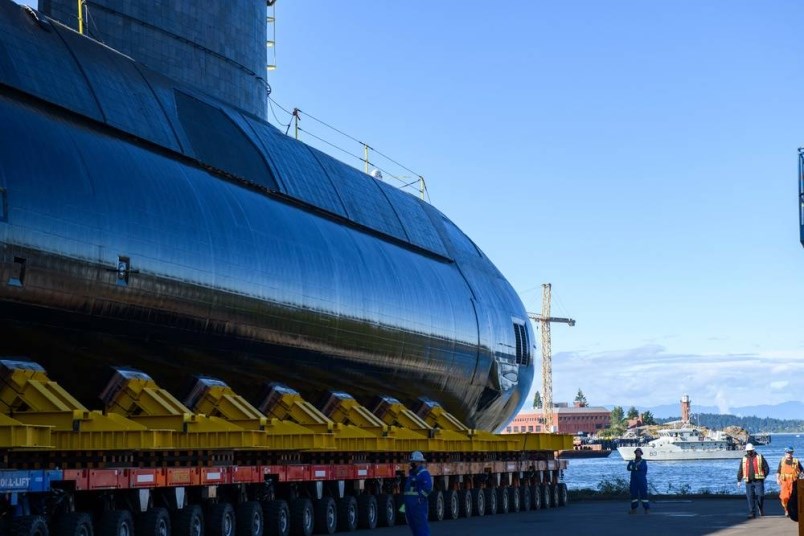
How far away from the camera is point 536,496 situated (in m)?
39.5

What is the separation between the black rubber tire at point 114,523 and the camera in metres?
19.1

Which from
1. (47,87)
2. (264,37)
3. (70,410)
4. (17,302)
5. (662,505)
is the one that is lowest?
(662,505)

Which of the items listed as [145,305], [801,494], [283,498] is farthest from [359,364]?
[801,494]

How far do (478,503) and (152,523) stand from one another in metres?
16.4

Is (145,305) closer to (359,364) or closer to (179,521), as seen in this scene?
(179,521)

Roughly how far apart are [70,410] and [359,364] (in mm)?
12855

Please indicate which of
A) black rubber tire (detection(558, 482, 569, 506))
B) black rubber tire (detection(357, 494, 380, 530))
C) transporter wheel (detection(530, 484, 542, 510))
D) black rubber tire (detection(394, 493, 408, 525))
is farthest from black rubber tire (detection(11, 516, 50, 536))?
black rubber tire (detection(558, 482, 569, 506))

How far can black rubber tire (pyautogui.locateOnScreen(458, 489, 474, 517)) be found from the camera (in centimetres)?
3403

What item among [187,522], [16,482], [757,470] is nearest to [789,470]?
[757,470]

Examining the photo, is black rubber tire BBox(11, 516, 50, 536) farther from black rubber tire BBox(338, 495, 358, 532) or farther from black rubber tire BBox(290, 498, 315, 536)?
black rubber tire BBox(338, 495, 358, 532)

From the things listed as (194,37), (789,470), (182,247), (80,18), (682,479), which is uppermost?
(194,37)

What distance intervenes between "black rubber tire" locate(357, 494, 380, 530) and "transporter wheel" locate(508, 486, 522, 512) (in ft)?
32.3

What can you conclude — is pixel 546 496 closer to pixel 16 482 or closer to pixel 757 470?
pixel 757 470

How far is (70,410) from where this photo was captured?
1888cm
